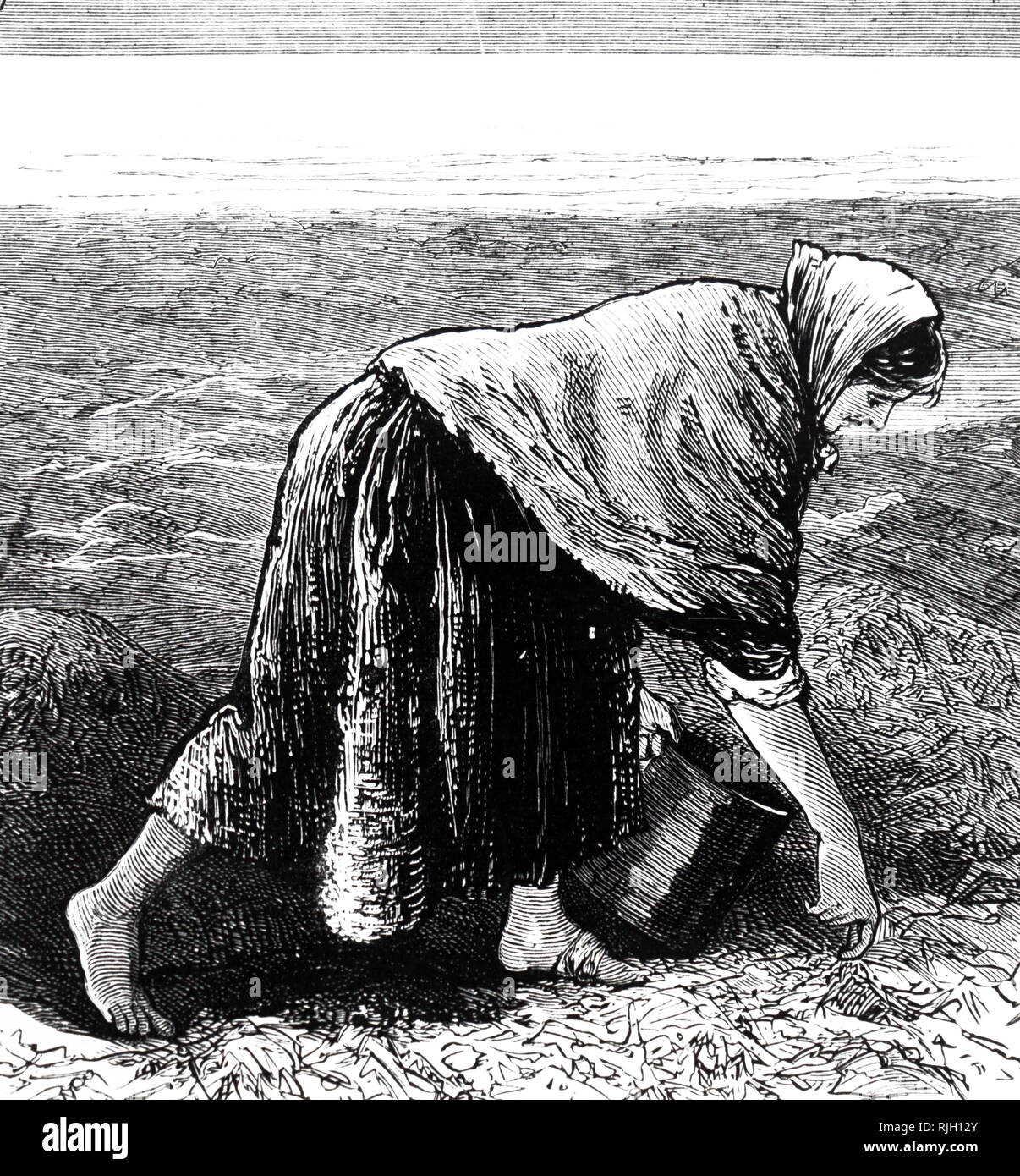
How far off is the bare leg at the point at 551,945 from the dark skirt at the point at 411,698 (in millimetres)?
112

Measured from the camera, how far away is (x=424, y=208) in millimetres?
2488

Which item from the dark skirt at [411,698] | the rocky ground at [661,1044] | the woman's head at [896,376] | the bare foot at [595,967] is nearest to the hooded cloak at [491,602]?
the dark skirt at [411,698]

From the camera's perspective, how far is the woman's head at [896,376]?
8.10 feet

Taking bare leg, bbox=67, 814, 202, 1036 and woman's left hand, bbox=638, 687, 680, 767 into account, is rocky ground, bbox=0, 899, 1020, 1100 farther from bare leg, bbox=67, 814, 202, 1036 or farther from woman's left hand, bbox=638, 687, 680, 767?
woman's left hand, bbox=638, 687, 680, 767

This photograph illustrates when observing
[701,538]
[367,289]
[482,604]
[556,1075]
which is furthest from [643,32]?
[556,1075]

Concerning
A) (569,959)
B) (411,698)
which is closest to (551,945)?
(569,959)

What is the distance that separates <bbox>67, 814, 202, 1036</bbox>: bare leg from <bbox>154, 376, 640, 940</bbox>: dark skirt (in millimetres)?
93

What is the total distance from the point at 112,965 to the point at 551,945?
49.9 inches

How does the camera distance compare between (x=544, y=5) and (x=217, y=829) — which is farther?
(x=544, y=5)

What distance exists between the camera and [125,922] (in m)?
2.38

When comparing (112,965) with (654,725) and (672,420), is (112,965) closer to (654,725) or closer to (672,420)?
(654,725)

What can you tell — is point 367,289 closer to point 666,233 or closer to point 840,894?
point 666,233
